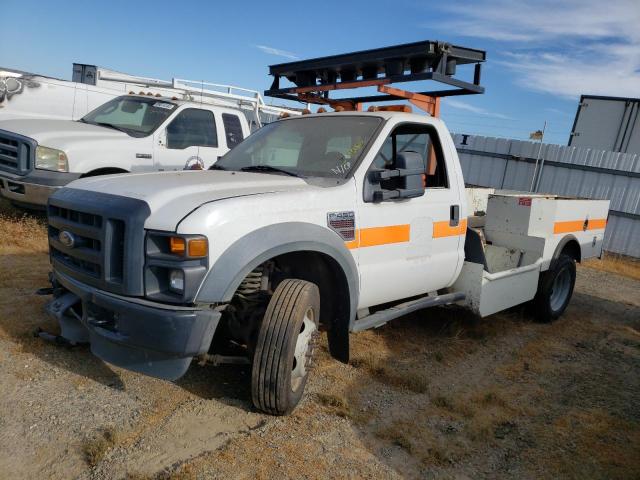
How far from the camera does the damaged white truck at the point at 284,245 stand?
8.66 ft

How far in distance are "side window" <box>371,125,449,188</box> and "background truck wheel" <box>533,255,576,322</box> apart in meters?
2.08

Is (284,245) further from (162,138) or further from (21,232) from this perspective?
(21,232)

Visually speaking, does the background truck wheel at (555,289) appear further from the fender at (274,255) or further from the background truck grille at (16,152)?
the background truck grille at (16,152)

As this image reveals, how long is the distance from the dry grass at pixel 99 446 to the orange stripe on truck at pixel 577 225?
4803 mm

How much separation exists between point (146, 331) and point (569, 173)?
12496 millimetres

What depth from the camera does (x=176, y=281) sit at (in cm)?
262

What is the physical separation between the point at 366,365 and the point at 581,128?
50.4 ft

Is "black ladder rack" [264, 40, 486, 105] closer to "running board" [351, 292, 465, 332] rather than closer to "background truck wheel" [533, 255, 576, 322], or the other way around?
"running board" [351, 292, 465, 332]

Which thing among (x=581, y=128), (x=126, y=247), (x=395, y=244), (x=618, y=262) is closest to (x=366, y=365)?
(x=395, y=244)

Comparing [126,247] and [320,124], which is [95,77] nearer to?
[320,124]

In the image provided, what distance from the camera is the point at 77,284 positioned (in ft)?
9.64

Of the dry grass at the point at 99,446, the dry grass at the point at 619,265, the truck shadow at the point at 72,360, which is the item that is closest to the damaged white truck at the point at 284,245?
the truck shadow at the point at 72,360

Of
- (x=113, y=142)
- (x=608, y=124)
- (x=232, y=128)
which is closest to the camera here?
(x=113, y=142)

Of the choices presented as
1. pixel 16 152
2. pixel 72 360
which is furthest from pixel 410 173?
pixel 16 152
